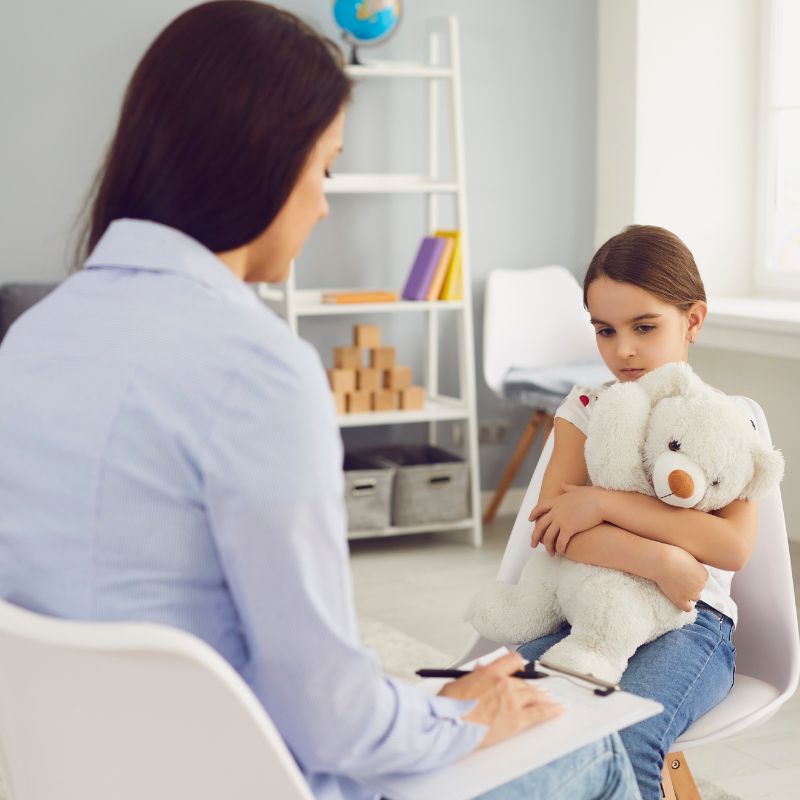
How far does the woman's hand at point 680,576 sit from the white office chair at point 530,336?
8.72 feet

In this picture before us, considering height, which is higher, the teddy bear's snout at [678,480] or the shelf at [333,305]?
the teddy bear's snout at [678,480]

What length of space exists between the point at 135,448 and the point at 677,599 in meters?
0.82

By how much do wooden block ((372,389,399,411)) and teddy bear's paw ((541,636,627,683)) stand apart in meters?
2.51

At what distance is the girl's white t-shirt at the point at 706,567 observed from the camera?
154 centimetres

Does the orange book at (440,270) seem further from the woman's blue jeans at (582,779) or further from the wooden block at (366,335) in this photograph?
the woman's blue jeans at (582,779)

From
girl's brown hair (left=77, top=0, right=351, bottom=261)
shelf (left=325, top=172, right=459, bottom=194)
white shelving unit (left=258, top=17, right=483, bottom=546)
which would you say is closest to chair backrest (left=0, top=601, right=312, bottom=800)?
girl's brown hair (left=77, top=0, right=351, bottom=261)

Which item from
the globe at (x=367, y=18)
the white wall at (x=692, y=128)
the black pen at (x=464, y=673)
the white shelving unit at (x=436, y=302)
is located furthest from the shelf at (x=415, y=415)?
the black pen at (x=464, y=673)

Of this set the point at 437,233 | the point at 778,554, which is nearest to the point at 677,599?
the point at 778,554

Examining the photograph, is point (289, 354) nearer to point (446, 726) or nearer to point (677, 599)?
point (446, 726)

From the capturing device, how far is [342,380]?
3859 mm

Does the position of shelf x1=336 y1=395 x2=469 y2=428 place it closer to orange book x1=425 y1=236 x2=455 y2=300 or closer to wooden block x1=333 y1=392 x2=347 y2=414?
wooden block x1=333 y1=392 x2=347 y2=414

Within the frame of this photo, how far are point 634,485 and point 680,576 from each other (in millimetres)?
129

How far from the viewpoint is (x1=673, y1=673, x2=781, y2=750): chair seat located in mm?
1422

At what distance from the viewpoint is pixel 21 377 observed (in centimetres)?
92
